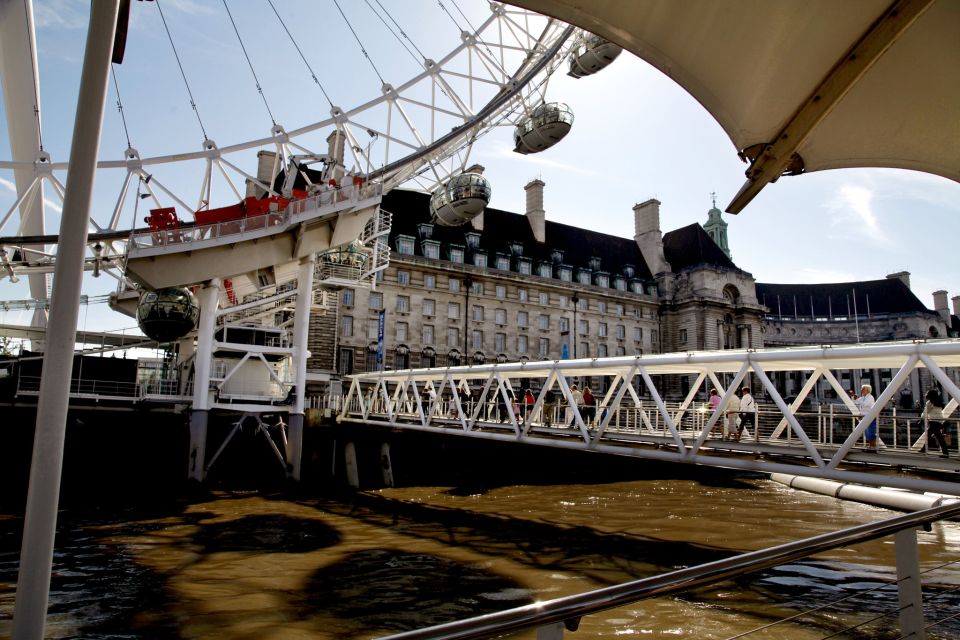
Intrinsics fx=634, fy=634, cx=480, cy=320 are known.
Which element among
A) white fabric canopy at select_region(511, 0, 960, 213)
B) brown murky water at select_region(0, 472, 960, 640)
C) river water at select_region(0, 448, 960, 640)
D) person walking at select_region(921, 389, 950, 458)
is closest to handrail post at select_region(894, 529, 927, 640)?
white fabric canopy at select_region(511, 0, 960, 213)

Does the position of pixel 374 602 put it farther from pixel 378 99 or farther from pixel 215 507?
pixel 378 99

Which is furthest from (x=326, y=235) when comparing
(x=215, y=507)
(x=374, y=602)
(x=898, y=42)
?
(x=898, y=42)

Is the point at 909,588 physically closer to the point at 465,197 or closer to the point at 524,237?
the point at 465,197

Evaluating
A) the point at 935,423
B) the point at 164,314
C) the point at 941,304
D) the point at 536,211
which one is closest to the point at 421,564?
the point at 935,423

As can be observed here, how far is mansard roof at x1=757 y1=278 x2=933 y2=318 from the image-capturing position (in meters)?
88.1

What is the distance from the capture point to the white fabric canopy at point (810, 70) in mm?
3947

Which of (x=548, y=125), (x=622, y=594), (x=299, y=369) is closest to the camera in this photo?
(x=622, y=594)

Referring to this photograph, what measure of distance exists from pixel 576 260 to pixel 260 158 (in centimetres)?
3387

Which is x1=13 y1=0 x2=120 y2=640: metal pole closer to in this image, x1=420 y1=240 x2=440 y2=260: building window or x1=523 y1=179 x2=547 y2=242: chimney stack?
x1=420 y1=240 x2=440 y2=260: building window

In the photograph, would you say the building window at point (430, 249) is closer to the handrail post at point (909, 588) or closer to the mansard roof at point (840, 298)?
the handrail post at point (909, 588)

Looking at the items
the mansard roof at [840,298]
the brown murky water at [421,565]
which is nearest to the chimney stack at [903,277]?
the mansard roof at [840,298]

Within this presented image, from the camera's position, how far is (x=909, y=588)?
3549 millimetres

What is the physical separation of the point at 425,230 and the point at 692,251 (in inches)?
1301

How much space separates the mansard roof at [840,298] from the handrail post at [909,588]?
96.0m
